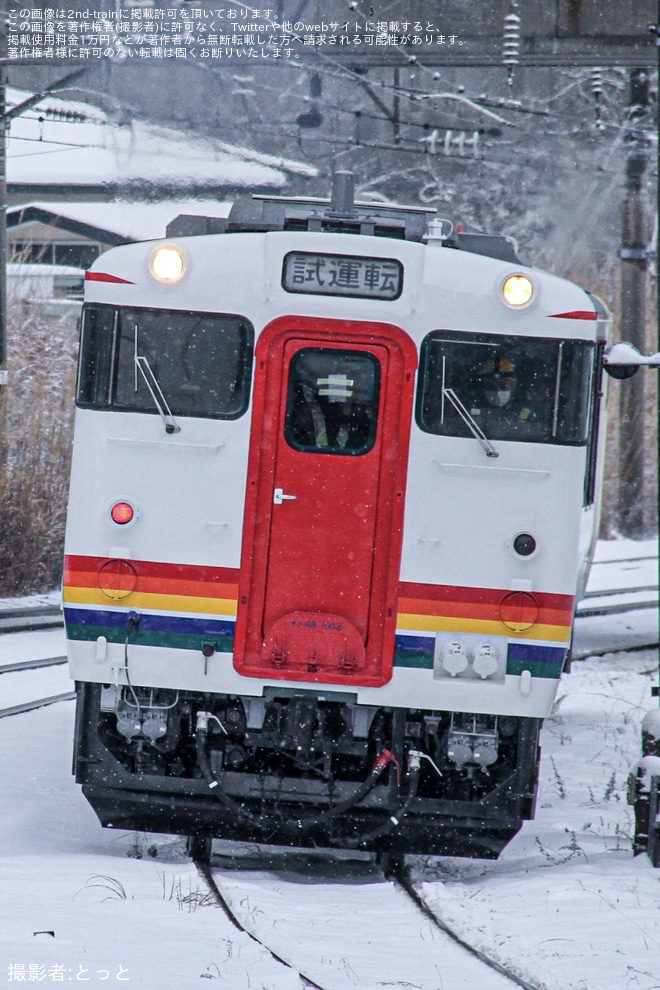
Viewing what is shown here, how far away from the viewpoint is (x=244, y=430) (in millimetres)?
6492

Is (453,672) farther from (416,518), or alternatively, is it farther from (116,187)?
(116,187)

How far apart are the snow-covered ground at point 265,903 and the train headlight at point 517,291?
120 inches

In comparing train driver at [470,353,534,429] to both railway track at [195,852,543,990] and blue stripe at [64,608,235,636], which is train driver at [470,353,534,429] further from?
railway track at [195,852,543,990]

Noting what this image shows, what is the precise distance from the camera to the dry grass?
16.9 m

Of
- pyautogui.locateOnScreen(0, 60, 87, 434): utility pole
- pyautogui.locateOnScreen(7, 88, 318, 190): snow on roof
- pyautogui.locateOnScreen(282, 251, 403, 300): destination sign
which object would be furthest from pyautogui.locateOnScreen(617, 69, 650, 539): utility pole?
pyautogui.locateOnScreen(282, 251, 403, 300): destination sign

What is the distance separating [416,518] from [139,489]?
1434mm

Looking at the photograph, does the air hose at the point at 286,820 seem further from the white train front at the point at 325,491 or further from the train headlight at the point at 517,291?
the train headlight at the point at 517,291

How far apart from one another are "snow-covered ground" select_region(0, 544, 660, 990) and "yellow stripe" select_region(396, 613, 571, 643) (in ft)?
4.40

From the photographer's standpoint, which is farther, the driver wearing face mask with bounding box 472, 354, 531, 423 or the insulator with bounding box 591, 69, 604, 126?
the insulator with bounding box 591, 69, 604, 126

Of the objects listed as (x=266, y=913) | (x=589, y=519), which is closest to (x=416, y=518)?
(x=266, y=913)

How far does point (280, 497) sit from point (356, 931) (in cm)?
215

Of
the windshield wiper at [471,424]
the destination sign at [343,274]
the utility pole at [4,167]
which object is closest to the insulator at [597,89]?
the utility pole at [4,167]

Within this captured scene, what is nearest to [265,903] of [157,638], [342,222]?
[157,638]

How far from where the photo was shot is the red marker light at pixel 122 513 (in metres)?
6.42
